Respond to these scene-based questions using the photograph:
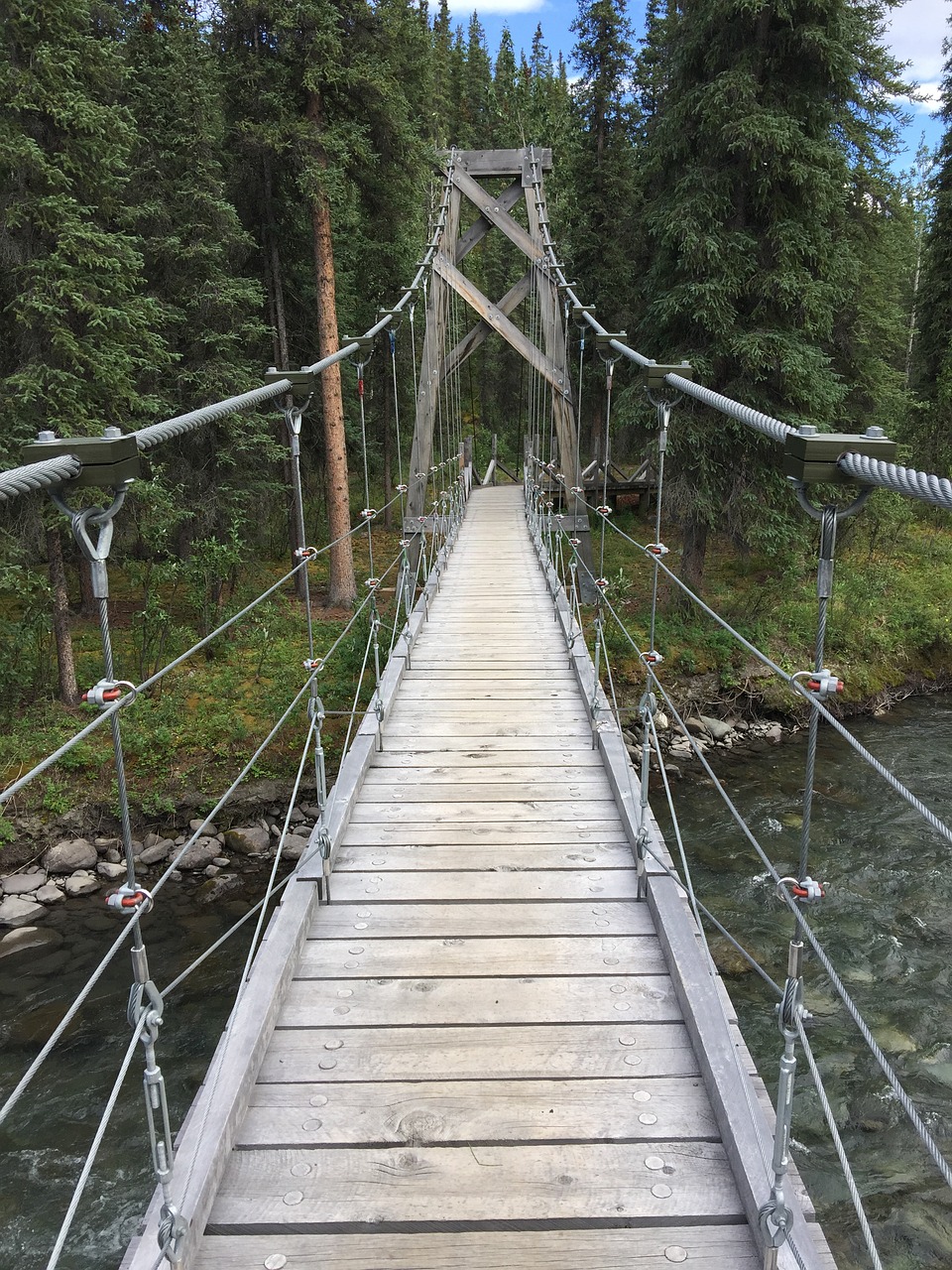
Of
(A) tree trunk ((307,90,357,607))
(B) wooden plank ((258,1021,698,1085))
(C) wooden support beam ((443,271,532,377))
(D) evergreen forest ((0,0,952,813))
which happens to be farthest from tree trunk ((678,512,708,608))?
(B) wooden plank ((258,1021,698,1085))

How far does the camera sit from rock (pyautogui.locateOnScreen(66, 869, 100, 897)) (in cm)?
703

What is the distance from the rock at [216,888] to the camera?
6898mm

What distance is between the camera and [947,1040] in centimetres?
484

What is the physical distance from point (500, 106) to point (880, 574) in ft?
80.0

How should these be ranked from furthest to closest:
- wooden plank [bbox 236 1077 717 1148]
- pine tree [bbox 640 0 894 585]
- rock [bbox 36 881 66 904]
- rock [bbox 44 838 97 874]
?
pine tree [bbox 640 0 894 585] → rock [bbox 44 838 97 874] → rock [bbox 36 881 66 904] → wooden plank [bbox 236 1077 717 1148]

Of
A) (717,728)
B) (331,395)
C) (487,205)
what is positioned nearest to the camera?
(487,205)

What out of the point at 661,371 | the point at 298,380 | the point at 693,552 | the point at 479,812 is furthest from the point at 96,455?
the point at 693,552

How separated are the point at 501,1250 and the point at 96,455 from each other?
5.04 feet

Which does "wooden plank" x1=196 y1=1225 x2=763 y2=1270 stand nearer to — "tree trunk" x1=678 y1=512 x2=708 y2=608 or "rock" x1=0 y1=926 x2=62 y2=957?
"rock" x1=0 y1=926 x2=62 y2=957

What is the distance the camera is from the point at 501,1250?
1.50 m

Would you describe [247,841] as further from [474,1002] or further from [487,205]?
[487,205]

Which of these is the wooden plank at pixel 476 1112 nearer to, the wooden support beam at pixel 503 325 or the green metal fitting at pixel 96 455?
the green metal fitting at pixel 96 455

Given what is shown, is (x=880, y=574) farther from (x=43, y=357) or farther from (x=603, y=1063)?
(x=603, y=1063)

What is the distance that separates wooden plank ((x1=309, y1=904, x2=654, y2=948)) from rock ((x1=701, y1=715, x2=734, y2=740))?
7.22 meters
